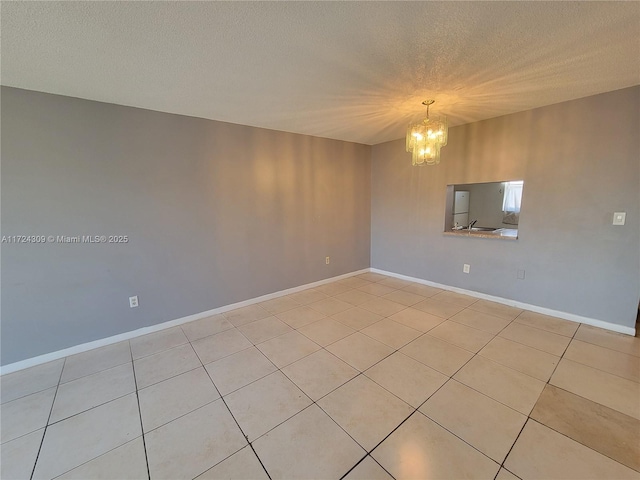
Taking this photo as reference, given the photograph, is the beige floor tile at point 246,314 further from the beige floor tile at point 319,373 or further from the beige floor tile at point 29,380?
the beige floor tile at point 29,380

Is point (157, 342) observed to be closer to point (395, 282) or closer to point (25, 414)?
point (25, 414)

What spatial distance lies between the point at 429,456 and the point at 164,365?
80.5 inches

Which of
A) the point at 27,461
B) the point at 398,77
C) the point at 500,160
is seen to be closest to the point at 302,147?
the point at 398,77

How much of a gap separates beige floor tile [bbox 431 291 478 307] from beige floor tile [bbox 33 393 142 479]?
3.34 metres

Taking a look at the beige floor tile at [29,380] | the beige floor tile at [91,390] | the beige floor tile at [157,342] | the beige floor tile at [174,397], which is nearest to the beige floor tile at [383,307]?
the beige floor tile at [174,397]

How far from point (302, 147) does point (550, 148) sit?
2.87 m

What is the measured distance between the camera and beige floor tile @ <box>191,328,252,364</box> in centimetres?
219

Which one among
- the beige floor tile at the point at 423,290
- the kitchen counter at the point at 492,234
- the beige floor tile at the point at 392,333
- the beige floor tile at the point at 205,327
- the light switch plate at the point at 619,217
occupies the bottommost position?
the beige floor tile at the point at 423,290

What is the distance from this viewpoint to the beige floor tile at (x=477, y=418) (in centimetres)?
135

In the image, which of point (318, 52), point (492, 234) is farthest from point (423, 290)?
point (318, 52)

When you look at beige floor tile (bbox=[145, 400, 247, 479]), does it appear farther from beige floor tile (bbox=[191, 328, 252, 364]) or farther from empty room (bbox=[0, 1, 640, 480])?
beige floor tile (bbox=[191, 328, 252, 364])

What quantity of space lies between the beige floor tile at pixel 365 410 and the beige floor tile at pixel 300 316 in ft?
3.40

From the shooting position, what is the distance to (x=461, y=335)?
2426 mm

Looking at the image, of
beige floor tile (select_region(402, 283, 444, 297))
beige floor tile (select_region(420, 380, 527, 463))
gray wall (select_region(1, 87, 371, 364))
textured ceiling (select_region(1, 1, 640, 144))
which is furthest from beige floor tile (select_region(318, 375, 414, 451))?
textured ceiling (select_region(1, 1, 640, 144))
